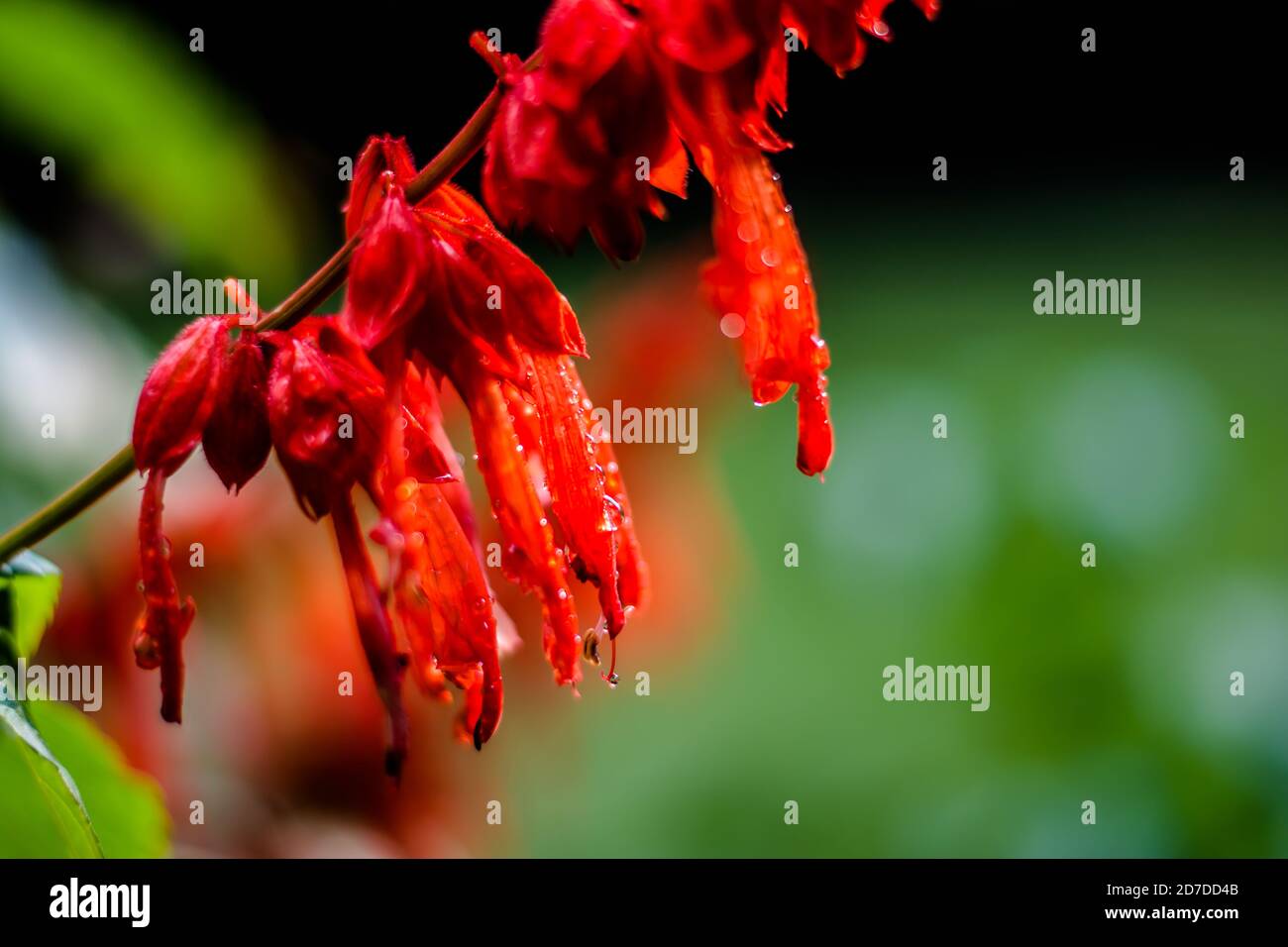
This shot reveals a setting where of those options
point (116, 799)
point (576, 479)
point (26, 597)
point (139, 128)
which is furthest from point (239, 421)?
point (139, 128)

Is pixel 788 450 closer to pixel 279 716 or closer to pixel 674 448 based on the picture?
pixel 674 448

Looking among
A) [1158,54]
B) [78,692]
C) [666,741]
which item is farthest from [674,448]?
[1158,54]
